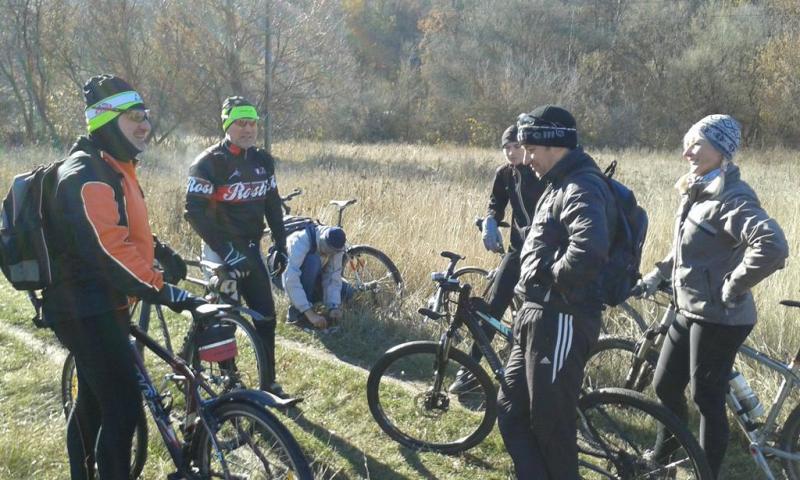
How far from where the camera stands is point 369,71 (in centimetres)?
3953

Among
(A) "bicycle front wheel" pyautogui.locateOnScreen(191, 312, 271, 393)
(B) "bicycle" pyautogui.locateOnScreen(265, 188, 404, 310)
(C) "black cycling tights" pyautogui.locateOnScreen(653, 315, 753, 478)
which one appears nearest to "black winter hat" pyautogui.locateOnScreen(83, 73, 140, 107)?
(A) "bicycle front wheel" pyautogui.locateOnScreen(191, 312, 271, 393)

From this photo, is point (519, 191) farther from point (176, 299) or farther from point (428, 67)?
point (428, 67)

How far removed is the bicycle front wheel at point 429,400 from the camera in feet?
12.6

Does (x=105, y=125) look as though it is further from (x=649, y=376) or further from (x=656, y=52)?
(x=656, y=52)

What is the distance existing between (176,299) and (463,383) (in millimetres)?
2016

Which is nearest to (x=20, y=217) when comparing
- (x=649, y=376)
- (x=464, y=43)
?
(x=649, y=376)

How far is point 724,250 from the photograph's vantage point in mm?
3025

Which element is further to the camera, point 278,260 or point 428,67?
point 428,67

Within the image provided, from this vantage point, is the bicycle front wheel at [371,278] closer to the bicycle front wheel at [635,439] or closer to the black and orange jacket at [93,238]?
the bicycle front wheel at [635,439]

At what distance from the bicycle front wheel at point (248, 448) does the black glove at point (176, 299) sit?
45cm

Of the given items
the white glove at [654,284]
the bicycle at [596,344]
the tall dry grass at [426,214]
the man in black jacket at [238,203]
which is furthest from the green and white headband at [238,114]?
the white glove at [654,284]

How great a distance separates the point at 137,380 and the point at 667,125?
31161 mm

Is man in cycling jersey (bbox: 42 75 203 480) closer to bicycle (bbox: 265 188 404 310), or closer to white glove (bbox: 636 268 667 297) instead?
white glove (bbox: 636 268 667 297)

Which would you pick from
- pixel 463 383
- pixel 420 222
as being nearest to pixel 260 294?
pixel 463 383
